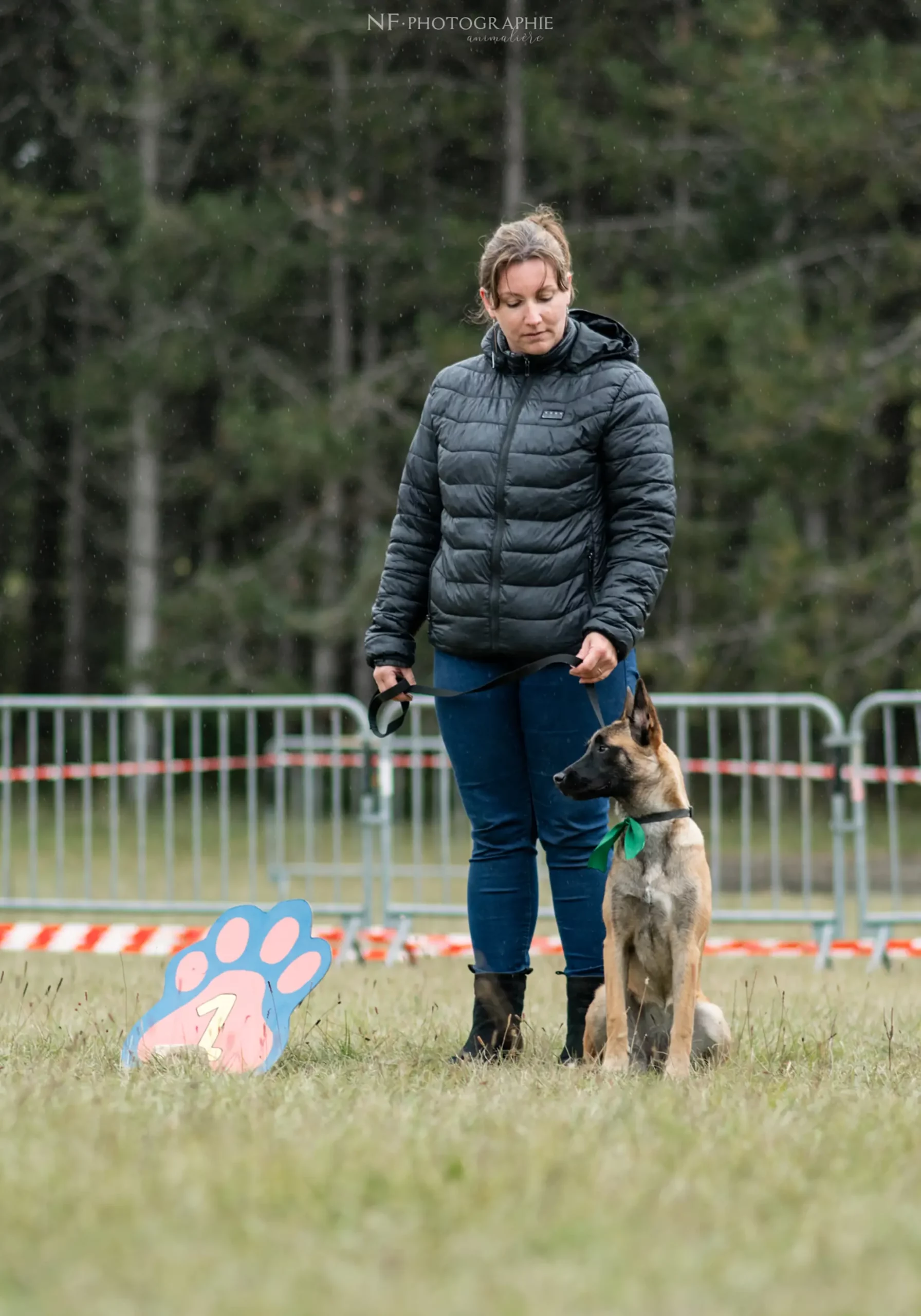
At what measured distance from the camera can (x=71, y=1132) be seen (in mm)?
3195

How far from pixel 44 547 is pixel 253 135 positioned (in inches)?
282

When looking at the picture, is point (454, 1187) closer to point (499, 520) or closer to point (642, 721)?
point (642, 721)

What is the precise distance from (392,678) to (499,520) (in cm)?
59

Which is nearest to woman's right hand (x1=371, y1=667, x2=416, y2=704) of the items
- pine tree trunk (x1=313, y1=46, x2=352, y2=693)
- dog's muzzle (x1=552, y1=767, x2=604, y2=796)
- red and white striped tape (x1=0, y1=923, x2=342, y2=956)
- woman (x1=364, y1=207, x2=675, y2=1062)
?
woman (x1=364, y1=207, x2=675, y2=1062)

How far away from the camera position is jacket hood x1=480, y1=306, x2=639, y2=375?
14.9 ft

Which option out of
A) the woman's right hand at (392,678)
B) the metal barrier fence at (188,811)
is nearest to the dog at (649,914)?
the woman's right hand at (392,678)

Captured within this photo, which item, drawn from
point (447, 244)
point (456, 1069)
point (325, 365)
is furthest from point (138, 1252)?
point (325, 365)

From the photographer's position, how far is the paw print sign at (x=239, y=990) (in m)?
4.32

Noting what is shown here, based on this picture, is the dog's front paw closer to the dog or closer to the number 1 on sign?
the dog

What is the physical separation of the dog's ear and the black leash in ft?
0.26

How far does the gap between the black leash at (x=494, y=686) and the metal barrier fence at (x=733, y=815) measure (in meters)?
2.22

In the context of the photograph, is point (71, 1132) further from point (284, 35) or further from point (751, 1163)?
point (284, 35)

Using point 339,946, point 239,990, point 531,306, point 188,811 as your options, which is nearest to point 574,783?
point 239,990

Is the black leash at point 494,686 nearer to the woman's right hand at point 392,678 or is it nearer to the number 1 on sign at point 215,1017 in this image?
the woman's right hand at point 392,678
